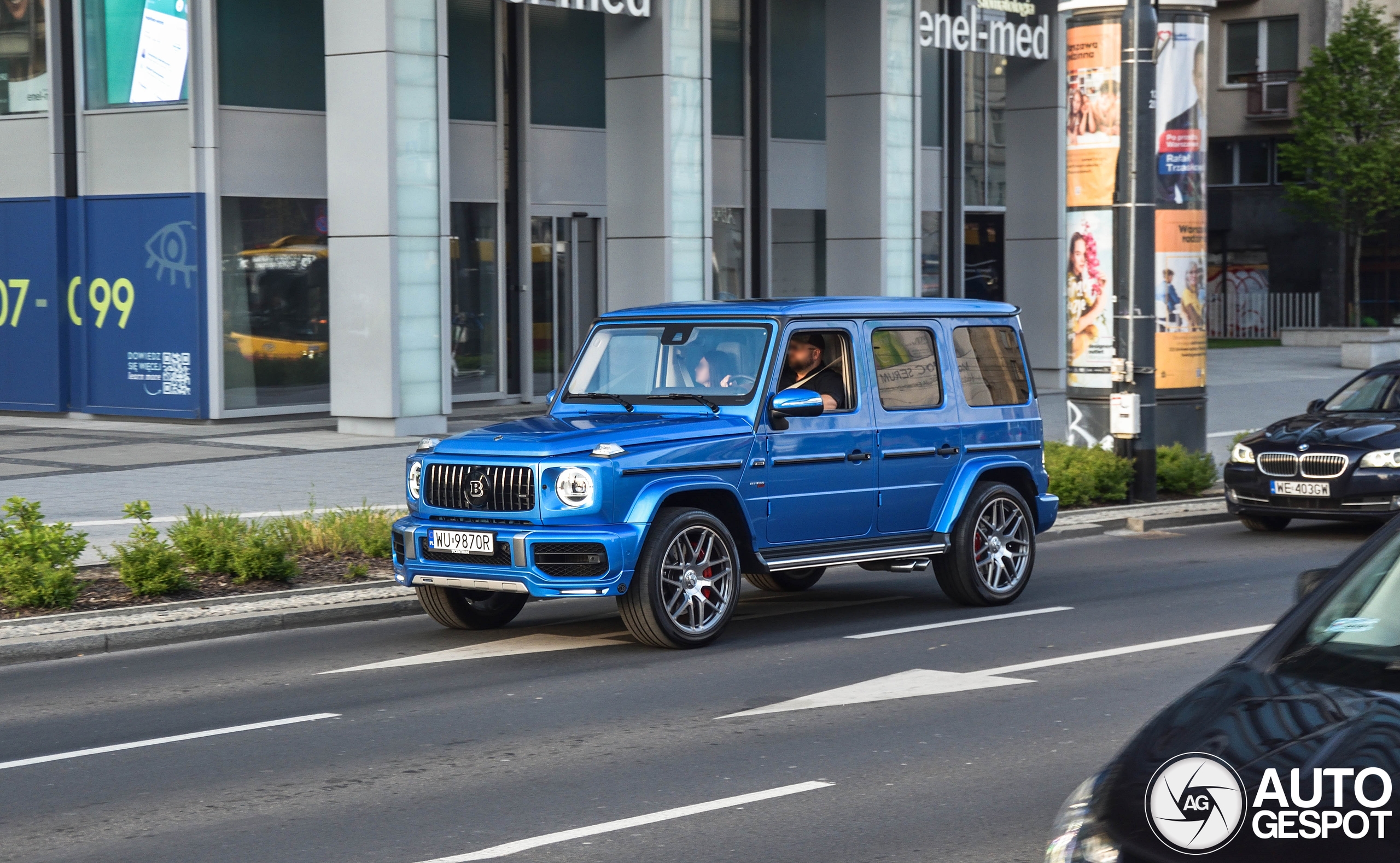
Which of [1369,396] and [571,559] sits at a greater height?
[1369,396]

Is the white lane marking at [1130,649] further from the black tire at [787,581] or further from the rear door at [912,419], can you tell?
the black tire at [787,581]

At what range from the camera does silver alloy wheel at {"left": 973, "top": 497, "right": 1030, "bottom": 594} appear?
10.8m

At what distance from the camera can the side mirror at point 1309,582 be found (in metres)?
3.99

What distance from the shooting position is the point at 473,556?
9.12 meters

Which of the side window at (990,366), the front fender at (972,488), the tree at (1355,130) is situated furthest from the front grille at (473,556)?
the tree at (1355,130)

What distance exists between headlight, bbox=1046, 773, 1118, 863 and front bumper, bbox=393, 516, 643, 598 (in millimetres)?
5307

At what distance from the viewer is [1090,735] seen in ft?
23.6

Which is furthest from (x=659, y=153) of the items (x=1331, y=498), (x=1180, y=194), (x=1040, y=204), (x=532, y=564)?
(x=532, y=564)

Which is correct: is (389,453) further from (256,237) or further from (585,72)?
(585,72)

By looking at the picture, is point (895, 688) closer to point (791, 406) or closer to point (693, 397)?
point (791, 406)

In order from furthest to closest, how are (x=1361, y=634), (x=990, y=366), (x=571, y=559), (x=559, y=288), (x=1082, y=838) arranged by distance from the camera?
(x=559, y=288) → (x=990, y=366) → (x=571, y=559) → (x=1361, y=634) → (x=1082, y=838)

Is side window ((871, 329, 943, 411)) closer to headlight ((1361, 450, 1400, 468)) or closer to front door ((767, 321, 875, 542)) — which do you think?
front door ((767, 321, 875, 542))

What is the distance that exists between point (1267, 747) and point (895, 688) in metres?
5.13

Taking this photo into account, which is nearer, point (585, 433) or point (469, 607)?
point (585, 433)
